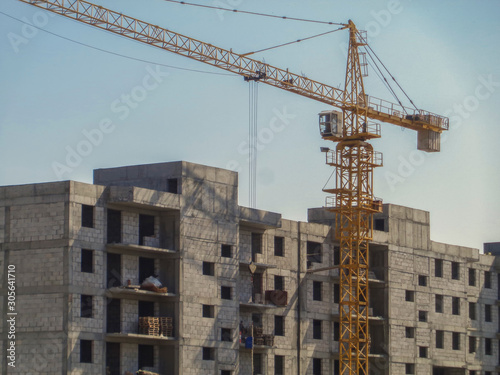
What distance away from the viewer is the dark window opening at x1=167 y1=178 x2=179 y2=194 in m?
80.1

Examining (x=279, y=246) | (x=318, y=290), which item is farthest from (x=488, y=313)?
(x=279, y=246)

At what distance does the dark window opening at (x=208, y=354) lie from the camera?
8007cm

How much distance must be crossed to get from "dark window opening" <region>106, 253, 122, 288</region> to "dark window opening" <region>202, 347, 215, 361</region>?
805 centimetres

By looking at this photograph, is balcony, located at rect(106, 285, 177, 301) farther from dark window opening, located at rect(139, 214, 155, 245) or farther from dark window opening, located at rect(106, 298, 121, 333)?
dark window opening, located at rect(139, 214, 155, 245)

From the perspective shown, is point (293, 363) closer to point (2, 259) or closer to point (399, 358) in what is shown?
point (399, 358)

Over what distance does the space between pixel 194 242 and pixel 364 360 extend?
2116 cm

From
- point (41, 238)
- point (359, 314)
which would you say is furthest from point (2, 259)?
point (359, 314)

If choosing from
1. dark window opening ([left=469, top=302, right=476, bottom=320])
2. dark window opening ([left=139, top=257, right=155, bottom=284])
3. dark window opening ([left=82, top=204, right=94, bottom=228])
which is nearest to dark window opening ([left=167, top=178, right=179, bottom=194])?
dark window opening ([left=139, top=257, right=155, bottom=284])

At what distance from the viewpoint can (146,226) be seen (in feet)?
261

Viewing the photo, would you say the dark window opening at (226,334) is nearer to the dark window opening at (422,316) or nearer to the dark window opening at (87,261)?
the dark window opening at (87,261)

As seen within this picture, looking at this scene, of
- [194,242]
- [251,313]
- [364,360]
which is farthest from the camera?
[364,360]

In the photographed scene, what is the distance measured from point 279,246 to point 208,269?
34.0ft

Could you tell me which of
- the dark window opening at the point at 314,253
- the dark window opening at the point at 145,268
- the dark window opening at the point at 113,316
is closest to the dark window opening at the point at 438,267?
the dark window opening at the point at 314,253

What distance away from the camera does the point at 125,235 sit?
253ft
